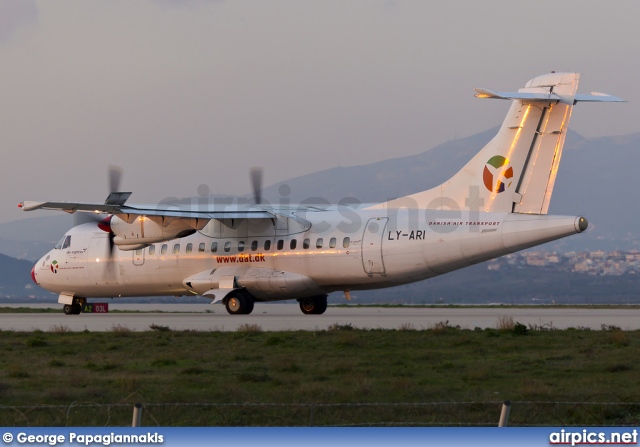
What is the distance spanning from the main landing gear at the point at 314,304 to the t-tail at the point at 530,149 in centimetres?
798

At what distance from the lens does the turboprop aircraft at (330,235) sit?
28.0m

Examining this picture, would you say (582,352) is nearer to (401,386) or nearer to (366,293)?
(401,386)

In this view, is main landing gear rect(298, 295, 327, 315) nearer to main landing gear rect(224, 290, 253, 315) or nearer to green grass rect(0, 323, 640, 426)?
main landing gear rect(224, 290, 253, 315)

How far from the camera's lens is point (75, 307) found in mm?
38875

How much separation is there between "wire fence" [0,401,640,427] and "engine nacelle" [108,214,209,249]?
62.4ft

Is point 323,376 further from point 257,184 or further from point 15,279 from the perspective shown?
point 15,279

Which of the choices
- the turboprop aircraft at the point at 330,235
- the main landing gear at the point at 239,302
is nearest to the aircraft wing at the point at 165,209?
the turboprop aircraft at the point at 330,235

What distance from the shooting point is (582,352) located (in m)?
20.8

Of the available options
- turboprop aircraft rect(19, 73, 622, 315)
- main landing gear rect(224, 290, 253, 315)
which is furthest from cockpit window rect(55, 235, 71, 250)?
main landing gear rect(224, 290, 253, 315)

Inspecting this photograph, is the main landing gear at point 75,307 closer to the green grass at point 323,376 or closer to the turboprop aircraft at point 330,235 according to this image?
the turboprop aircraft at point 330,235

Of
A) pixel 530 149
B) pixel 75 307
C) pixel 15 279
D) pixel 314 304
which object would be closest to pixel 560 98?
pixel 530 149

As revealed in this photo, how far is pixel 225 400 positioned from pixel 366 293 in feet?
270

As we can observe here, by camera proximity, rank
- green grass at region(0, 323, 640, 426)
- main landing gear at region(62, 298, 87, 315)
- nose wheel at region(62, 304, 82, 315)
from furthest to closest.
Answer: nose wheel at region(62, 304, 82, 315), main landing gear at region(62, 298, 87, 315), green grass at region(0, 323, 640, 426)

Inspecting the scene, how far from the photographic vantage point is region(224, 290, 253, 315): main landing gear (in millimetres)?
32906
